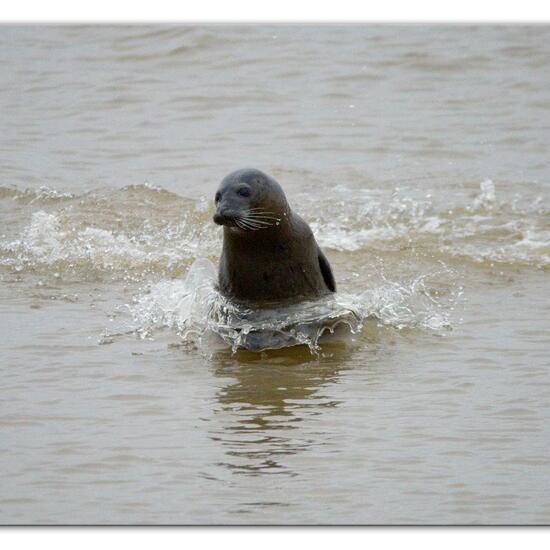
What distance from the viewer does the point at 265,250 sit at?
818cm

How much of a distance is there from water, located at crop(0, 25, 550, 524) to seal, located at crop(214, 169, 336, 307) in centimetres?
22

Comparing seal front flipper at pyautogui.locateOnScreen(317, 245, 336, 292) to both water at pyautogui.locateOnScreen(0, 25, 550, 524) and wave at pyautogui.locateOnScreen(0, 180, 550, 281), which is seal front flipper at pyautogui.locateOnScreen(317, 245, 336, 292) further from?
wave at pyautogui.locateOnScreen(0, 180, 550, 281)

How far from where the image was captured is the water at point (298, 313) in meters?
5.99

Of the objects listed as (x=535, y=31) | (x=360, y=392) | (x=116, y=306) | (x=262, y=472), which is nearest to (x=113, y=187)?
(x=116, y=306)

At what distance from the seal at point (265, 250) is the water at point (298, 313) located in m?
0.22

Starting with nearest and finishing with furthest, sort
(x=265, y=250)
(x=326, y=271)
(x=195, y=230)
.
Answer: (x=265, y=250), (x=326, y=271), (x=195, y=230)

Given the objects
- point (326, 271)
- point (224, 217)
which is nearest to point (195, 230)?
point (326, 271)

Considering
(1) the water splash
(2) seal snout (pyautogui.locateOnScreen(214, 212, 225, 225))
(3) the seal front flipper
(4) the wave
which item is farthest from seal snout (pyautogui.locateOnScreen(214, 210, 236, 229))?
(4) the wave

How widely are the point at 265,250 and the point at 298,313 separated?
42cm

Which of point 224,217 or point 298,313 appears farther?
point 298,313

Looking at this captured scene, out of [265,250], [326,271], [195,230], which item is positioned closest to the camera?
[265,250]

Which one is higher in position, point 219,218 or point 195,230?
point 219,218

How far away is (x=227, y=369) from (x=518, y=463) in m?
2.15

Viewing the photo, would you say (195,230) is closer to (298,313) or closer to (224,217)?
(298,313)
